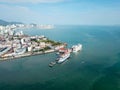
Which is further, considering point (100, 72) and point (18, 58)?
point (18, 58)

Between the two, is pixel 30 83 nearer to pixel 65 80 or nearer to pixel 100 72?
pixel 65 80

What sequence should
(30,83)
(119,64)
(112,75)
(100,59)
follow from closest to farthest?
(30,83) < (112,75) < (119,64) < (100,59)

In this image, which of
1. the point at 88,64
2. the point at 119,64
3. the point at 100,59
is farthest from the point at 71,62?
the point at 119,64

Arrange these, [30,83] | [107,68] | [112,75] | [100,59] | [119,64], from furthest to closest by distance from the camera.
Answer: [100,59] → [119,64] → [107,68] → [112,75] → [30,83]

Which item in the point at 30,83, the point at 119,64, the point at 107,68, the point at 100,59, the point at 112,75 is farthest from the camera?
the point at 100,59

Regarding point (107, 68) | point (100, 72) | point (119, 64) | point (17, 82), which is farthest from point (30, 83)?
point (119, 64)

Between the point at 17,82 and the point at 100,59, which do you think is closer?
the point at 17,82

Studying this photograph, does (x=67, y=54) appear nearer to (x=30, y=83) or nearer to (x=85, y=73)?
(x=85, y=73)

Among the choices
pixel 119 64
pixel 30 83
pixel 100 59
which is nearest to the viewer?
pixel 30 83
